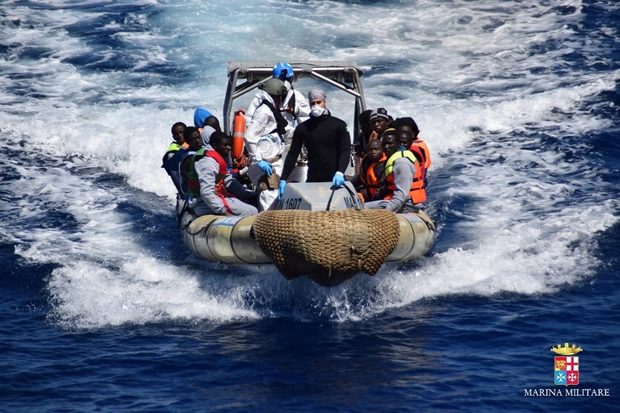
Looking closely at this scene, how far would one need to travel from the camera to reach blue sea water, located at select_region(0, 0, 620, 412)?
838cm

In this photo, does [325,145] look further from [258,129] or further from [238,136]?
[238,136]

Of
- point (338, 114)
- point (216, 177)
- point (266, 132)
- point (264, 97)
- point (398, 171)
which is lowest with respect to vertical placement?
point (338, 114)

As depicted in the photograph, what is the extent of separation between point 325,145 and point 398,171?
772 millimetres

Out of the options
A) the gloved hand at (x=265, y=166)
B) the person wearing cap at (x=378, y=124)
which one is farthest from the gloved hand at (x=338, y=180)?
the person wearing cap at (x=378, y=124)

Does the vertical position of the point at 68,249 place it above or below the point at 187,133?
below

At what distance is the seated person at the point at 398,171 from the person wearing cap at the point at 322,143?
1.69 ft

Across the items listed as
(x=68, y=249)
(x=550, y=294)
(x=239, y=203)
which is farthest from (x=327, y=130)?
(x=68, y=249)

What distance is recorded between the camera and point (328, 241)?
9.05 meters

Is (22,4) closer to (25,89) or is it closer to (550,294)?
(25,89)

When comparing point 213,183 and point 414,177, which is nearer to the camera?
point 213,183

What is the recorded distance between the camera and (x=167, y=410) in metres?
7.73

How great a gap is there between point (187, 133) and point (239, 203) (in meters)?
1.03

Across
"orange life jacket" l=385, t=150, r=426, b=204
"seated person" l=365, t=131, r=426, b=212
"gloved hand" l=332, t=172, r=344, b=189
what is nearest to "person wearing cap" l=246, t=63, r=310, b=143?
"seated person" l=365, t=131, r=426, b=212

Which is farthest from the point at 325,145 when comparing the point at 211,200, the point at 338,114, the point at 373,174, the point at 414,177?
the point at 338,114
